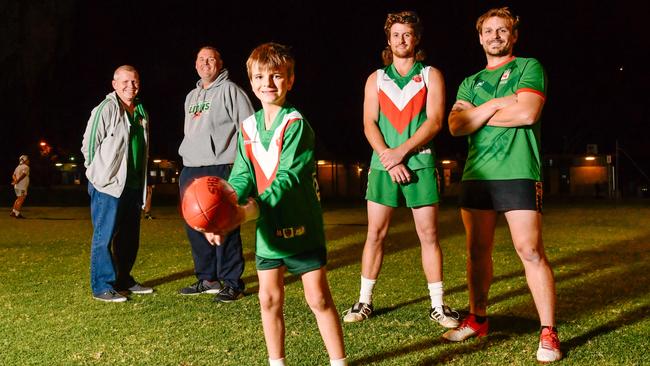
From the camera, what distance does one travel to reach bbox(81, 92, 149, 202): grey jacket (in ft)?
19.4

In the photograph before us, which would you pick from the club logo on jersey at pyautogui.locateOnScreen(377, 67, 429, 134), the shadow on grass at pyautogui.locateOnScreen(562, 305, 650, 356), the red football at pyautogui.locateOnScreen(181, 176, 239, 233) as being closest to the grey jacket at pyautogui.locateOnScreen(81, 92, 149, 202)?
the club logo on jersey at pyautogui.locateOnScreen(377, 67, 429, 134)

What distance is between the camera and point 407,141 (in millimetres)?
4652

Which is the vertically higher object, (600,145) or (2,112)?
(2,112)

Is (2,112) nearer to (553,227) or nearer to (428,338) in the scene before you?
(553,227)

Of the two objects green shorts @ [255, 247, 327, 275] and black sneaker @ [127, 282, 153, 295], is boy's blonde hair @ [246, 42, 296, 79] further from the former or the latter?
black sneaker @ [127, 282, 153, 295]

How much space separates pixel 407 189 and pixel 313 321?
1.19 metres

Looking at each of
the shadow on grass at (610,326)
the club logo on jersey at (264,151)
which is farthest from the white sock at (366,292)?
the club logo on jersey at (264,151)

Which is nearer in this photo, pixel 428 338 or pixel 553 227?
pixel 428 338

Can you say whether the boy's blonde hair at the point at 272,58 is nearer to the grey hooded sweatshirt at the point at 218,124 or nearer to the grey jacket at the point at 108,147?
the grey hooded sweatshirt at the point at 218,124

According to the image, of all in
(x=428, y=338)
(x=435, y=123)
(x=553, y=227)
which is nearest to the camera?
(x=428, y=338)

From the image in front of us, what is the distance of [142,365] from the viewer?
3.83m

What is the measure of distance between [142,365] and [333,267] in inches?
163

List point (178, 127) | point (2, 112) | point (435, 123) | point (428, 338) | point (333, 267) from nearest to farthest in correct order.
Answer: point (428, 338), point (435, 123), point (333, 267), point (2, 112), point (178, 127)

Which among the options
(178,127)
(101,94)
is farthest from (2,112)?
(178,127)
